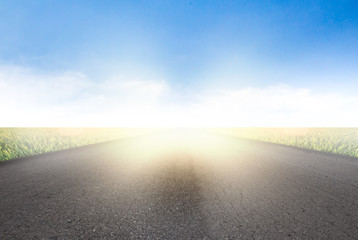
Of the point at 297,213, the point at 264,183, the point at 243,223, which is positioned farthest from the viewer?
the point at 264,183

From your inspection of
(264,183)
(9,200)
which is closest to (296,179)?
(264,183)

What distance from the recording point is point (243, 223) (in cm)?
244

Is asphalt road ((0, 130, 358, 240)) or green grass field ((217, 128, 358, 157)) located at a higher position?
green grass field ((217, 128, 358, 157))

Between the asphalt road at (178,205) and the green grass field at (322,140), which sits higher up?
the green grass field at (322,140)

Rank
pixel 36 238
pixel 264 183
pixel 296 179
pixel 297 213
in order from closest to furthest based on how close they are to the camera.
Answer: pixel 36 238
pixel 297 213
pixel 264 183
pixel 296 179

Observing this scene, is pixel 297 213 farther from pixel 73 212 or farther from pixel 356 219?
pixel 73 212

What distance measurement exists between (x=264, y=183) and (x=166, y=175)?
2.65 meters

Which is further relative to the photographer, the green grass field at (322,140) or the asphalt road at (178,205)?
the green grass field at (322,140)

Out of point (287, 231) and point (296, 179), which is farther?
point (296, 179)

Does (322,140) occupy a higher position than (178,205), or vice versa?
(322,140)

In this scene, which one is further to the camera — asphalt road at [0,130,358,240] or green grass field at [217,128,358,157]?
green grass field at [217,128,358,157]

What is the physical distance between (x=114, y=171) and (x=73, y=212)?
2.56 metres

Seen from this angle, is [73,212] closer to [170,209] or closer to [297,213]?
[170,209]

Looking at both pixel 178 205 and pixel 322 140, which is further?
pixel 322 140
